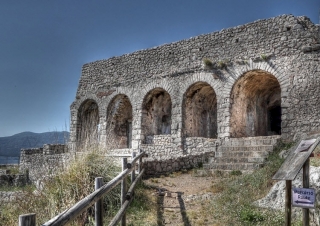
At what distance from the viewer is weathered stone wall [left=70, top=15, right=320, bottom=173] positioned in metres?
11.2

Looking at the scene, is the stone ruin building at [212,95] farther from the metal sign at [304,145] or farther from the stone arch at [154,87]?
the metal sign at [304,145]

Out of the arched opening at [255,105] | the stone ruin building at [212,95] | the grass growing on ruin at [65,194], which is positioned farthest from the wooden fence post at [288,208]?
the arched opening at [255,105]

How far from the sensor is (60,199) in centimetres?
560

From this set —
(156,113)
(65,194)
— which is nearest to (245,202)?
(65,194)

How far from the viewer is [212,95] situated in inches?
608

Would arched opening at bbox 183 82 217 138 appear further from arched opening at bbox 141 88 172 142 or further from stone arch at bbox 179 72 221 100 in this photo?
arched opening at bbox 141 88 172 142

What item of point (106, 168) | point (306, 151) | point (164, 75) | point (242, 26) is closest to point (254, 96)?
point (242, 26)

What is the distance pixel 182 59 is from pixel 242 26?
3.00 metres

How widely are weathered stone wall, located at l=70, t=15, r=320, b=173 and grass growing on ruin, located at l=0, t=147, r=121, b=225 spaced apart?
3.52 metres

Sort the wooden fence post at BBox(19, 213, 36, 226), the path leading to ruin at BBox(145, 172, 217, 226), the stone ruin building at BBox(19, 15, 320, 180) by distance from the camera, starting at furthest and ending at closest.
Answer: the stone ruin building at BBox(19, 15, 320, 180)
the path leading to ruin at BBox(145, 172, 217, 226)
the wooden fence post at BBox(19, 213, 36, 226)

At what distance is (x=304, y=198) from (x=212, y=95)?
467 inches

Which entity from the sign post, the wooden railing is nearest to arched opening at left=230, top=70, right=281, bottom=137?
the wooden railing

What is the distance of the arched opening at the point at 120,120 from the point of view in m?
17.1

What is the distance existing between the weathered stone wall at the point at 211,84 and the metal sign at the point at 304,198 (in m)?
6.78
